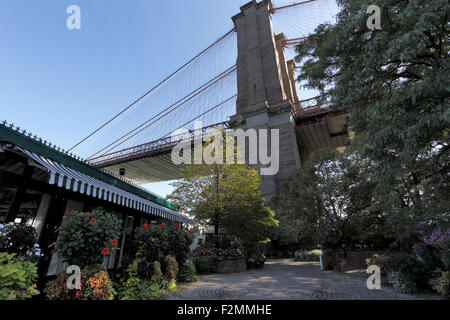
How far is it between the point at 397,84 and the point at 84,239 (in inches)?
398

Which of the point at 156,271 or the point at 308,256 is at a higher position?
the point at 156,271

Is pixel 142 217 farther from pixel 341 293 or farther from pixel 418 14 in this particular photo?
pixel 418 14

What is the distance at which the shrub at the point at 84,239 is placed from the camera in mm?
4324

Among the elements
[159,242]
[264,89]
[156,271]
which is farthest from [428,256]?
[264,89]

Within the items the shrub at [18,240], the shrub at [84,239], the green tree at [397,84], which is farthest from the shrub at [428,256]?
the shrub at [18,240]

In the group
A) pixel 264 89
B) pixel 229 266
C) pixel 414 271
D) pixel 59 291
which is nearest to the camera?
pixel 59 291

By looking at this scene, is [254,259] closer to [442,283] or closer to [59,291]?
[442,283]

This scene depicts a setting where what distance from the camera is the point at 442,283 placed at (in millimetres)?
5766

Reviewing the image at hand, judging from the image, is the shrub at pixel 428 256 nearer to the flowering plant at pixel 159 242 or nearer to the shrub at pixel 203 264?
the flowering plant at pixel 159 242

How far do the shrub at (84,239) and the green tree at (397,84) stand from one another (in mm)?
6572

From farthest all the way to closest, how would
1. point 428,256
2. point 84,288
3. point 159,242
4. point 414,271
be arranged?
point 159,242, point 428,256, point 414,271, point 84,288

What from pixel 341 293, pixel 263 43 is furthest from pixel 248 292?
pixel 263 43

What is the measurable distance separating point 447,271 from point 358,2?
25.3 ft

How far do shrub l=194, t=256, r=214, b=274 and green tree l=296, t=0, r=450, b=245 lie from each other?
7.79 m
